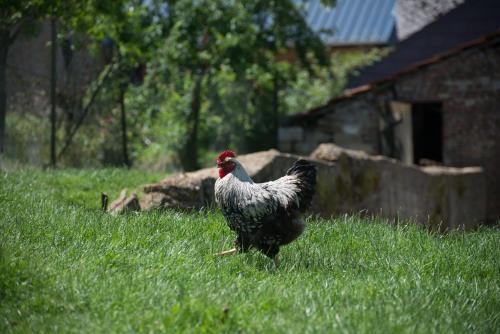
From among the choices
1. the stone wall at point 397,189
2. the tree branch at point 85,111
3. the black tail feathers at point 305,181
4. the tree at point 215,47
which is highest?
the tree at point 215,47

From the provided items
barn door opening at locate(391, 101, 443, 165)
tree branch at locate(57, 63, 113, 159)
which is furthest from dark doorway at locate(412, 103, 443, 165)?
tree branch at locate(57, 63, 113, 159)

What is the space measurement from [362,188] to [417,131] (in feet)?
23.9

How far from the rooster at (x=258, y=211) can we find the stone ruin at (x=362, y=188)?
1.88 m

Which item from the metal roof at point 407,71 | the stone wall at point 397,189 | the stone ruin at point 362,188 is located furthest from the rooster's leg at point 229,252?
the metal roof at point 407,71

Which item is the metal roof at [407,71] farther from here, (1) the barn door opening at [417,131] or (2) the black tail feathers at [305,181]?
(2) the black tail feathers at [305,181]

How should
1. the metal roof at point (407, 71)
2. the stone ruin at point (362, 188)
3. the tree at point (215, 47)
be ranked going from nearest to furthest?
the stone ruin at point (362, 188)
the metal roof at point (407, 71)
the tree at point (215, 47)

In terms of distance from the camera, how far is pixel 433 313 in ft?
17.7

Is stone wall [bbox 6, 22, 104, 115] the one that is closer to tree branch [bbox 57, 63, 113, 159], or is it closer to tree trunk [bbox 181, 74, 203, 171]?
tree branch [bbox 57, 63, 113, 159]

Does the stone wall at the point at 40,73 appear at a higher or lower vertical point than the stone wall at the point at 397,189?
higher

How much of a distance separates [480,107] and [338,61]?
7846 millimetres

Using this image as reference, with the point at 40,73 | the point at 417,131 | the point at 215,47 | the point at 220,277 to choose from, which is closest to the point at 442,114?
the point at 417,131

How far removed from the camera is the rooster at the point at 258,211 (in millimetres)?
6621

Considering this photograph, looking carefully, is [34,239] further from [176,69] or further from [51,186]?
[176,69]

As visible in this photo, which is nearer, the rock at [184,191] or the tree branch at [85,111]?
the rock at [184,191]
